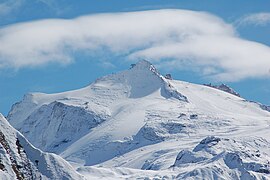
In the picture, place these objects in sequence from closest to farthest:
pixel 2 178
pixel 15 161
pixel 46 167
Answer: pixel 2 178 → pixel 15 161 → pixel 46 167

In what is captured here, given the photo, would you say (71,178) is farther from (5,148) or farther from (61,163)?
(5,148)

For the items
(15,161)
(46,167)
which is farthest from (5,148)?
(46,167)

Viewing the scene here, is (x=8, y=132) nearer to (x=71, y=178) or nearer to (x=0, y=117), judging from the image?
(x=0, y=117)

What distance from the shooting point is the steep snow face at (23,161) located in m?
166

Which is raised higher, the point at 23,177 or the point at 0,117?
the point at 0,117

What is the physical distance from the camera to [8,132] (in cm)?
17625

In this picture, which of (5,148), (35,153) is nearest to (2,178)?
(5,148)

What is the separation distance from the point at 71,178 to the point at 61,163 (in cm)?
398

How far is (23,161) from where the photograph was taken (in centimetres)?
17450

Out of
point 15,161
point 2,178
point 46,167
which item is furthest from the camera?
point 46,167

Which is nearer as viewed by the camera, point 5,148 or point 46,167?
point 5,148

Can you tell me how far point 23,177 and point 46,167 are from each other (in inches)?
454

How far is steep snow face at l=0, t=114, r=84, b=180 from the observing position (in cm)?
16575

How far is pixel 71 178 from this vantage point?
186 m
